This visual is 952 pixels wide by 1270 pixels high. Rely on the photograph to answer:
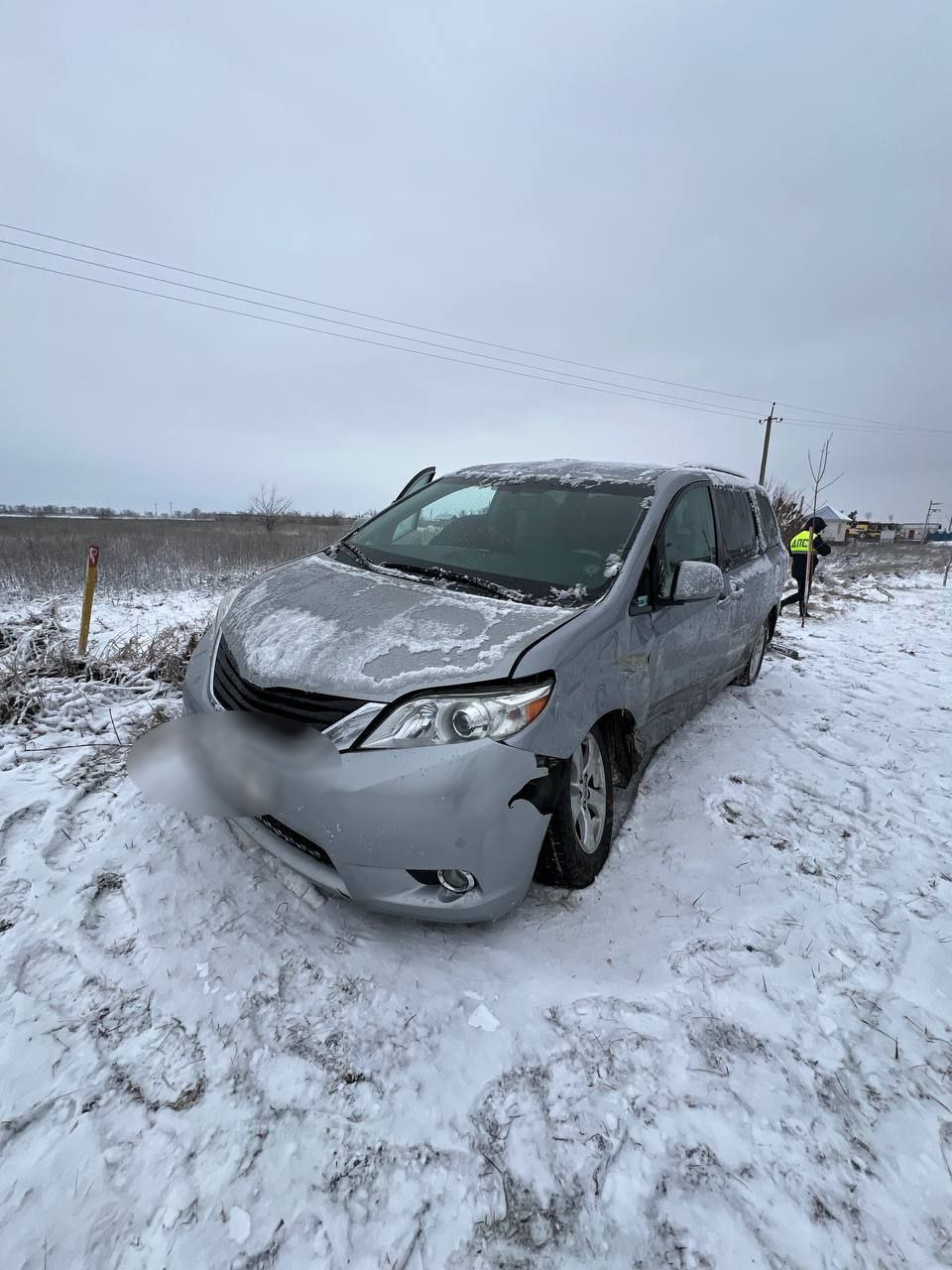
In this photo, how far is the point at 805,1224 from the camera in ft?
4.08

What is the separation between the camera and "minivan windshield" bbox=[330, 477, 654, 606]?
2424 mm

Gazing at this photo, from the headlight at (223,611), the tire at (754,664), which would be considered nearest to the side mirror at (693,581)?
the headlight at (223,611)

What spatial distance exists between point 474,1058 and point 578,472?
9.22 feet

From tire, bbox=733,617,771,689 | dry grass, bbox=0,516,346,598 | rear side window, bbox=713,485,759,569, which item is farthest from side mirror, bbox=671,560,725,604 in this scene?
dry grass, bbox=0,516,346,598

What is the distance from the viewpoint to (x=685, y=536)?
10.1 ft

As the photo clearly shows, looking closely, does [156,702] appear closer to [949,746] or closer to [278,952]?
[278,952]

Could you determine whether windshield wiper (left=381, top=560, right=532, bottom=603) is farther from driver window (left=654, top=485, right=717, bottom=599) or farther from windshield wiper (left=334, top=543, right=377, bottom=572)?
driver window (left=654, top=485, right=717, bottom=599)

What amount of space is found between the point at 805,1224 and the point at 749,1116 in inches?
8.7

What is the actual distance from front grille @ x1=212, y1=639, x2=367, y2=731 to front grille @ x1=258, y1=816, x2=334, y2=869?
0.37 meters

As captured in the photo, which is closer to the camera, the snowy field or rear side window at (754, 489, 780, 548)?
the snowy field

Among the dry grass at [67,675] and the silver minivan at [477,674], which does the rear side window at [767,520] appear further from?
the dry grass at [67,675]

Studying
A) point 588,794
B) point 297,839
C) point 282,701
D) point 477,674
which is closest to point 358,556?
point 282,701

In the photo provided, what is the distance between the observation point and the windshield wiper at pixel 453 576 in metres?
2.33

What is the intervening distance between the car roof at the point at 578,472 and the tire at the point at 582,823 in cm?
154
